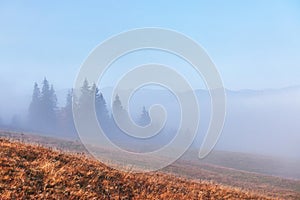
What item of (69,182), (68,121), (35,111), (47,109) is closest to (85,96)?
(68,121)

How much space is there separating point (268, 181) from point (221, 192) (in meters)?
36.1

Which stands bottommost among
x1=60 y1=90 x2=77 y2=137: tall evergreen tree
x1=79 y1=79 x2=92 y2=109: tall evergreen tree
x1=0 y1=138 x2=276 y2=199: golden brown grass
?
x1=0 y1=138 x2=276 y2=199: golden brown grass

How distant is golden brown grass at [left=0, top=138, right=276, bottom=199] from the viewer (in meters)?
10.7

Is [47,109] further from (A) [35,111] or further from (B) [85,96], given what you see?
(B) [85,96]

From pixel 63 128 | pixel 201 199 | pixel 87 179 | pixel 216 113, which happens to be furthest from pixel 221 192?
pixel 63 128

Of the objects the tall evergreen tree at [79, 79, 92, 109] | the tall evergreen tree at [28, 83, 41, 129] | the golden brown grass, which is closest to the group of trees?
the tall evergreen tree at [28, 83, 41, 129]

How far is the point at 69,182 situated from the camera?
38.8ft

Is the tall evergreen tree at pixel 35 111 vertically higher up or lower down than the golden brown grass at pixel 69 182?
higher up

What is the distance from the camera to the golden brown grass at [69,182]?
35.1 feet

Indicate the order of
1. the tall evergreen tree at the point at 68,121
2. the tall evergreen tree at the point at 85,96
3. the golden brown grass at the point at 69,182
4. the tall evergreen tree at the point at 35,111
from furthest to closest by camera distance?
the tall evergreen tree at the point at 35,111
the tall evergreen tree at the point at 68,121
the tall evergreen tree at the point at 85,96
the golden brown grass at the point at 69,182

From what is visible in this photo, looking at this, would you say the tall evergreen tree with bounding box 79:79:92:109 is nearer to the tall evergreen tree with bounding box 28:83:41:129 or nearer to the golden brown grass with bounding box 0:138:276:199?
the tall evergreen tree with bounding box 28:83:41:129

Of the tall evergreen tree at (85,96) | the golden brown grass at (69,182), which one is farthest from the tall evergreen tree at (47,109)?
the golden brown grass at (69,182)

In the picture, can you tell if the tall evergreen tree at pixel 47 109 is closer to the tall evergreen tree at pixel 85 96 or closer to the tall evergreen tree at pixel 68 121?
the tall evergreen tree at pixel 68 121

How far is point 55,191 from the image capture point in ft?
35.7
